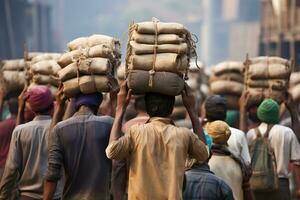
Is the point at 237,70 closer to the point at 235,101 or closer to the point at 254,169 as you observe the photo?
the point at 235,101

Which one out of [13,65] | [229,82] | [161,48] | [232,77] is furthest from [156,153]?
[232,77]

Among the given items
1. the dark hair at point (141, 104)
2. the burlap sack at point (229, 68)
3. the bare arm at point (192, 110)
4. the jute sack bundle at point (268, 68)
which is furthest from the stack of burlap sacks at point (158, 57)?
the burlap sack at point (229, 68)

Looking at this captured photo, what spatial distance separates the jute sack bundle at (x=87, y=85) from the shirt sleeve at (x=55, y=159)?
0.59 meters

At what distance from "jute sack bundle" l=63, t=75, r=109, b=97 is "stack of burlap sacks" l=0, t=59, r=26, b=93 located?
4581 mm

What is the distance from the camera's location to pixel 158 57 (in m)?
8.37

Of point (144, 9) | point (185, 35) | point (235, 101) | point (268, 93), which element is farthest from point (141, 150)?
point (144, 9)

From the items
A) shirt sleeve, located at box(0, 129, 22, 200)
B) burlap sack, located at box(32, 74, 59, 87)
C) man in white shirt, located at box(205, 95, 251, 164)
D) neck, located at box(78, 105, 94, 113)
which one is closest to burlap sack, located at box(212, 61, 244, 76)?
burlap sack, located at box(32, 74, 59, 87)

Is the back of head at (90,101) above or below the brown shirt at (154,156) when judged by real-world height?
above

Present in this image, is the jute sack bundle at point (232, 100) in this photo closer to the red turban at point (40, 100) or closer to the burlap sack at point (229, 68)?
the burlap sack at point (229, 68)

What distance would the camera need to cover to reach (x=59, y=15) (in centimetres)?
9031

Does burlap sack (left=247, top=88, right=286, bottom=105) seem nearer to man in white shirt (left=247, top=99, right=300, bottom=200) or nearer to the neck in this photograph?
man in white shirt (left=247, top=99, right=300, bottom=200)

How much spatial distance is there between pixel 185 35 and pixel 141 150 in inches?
45.6

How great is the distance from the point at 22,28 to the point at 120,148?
45725mm

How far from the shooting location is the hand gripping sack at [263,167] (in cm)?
1103
